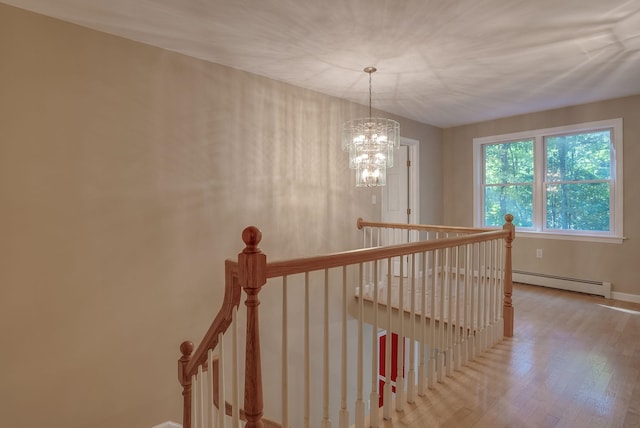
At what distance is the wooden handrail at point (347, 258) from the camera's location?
4.41ft

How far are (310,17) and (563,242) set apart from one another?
4412 mm

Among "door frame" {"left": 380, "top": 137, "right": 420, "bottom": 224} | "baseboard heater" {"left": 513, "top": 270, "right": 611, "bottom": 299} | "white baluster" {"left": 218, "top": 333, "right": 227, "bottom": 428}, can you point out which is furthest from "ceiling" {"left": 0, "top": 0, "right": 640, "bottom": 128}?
"baseboard heater" {"left": 513, "top": 270, "right": 611, "bottom": 299}

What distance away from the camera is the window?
13.9ft

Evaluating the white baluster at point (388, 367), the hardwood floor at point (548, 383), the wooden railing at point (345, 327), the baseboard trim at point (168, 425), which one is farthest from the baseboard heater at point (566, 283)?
the baseboard trim at point (168, 425)

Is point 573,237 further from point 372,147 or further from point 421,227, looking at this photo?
point 372,147

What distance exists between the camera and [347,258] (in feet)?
5.21

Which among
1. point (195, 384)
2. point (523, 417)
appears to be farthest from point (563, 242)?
point (195, 384)

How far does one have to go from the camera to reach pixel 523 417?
192cm

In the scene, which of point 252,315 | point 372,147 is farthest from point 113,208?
point 372,147

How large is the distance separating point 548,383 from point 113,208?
10.7ft

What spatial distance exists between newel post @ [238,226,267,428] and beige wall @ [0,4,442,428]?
68.6 inches

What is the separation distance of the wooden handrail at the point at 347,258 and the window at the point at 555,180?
10.5ft

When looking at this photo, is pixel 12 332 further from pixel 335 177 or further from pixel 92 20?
pixel 335 177

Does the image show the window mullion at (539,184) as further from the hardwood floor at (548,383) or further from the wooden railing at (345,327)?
the hardwood floor at (548,383)
